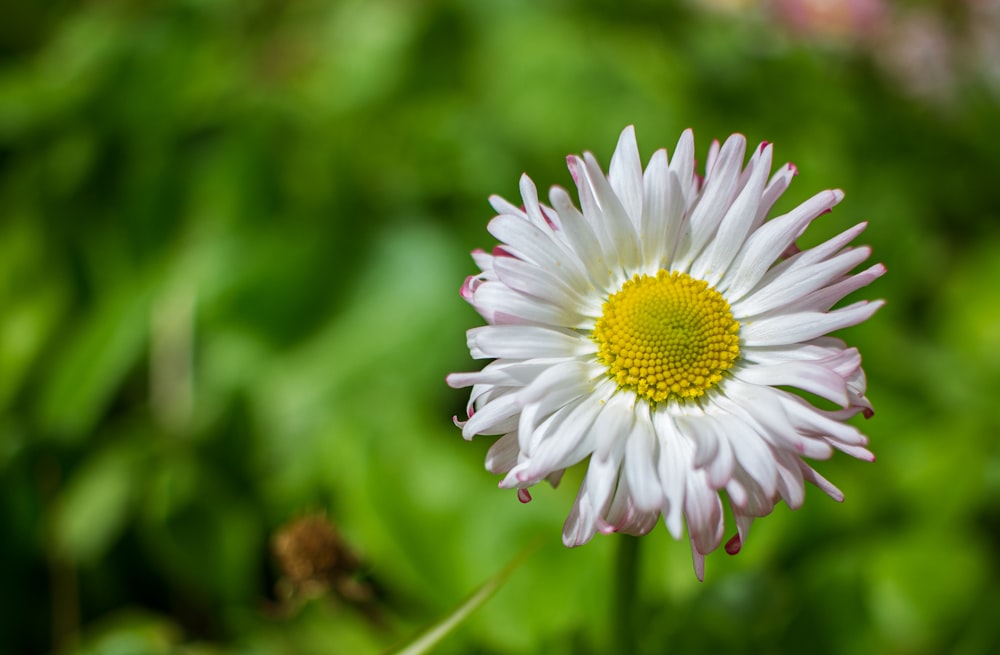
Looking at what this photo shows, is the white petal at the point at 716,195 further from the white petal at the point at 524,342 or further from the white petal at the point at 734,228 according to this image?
the white petal at the point at 524,342

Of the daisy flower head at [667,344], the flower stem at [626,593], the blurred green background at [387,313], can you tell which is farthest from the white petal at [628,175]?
the blurred green background at [387,313]

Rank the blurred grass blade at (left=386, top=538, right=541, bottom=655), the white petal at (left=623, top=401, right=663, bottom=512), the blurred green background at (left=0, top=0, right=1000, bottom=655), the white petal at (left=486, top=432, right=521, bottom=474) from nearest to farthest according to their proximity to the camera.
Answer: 1. the white petal at (left=623, top=401, right=663, bottom=512)
2. the white petal at (left=486, top=432, right=521, bottom=474)
3. the blurred grass blade at (left=386, top=538, right=541, bottom=655)
4. the blurred green background at (left=0, top=0, right=1000, bottom=655)

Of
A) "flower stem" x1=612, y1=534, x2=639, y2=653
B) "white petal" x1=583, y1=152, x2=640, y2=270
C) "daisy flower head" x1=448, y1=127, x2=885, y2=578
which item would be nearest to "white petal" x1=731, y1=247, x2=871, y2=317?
"daisy flower head" x1=448, y1=127, x2=885, y2=578

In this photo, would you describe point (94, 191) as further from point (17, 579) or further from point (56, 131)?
point (17, 579)

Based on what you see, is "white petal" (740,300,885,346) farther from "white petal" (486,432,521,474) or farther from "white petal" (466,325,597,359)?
"white petal" (486,432,521,474)

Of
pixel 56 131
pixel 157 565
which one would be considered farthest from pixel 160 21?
pixel 157 565

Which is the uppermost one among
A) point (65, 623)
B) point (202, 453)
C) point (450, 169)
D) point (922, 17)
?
point (922, 17)
